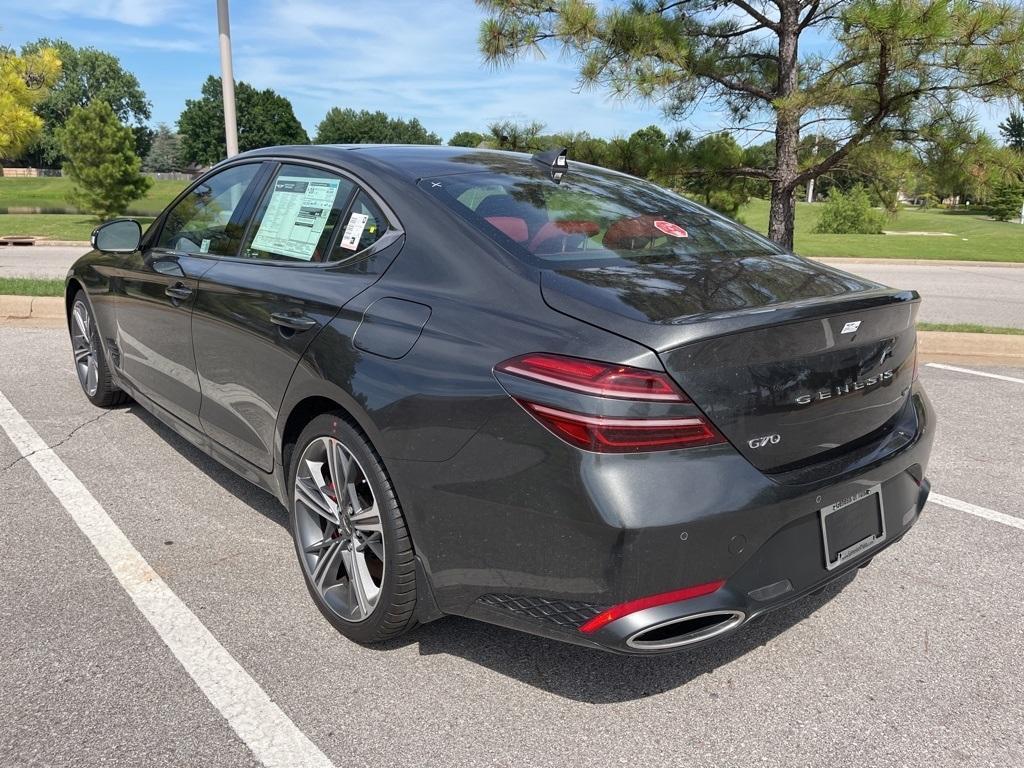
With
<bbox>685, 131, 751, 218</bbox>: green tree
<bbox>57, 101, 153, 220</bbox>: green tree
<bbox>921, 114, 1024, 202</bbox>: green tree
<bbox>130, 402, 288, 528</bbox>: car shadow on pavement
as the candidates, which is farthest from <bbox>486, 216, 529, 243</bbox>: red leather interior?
<bbox>57, 101, 153, 220</bbox>: green tree

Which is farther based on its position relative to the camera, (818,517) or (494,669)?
(494,669)

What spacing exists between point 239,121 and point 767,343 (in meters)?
113

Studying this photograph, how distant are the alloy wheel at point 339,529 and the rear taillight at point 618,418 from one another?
788 millimetres

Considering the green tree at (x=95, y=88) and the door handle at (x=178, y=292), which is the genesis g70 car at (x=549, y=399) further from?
the green tree at (x=95, y=88)

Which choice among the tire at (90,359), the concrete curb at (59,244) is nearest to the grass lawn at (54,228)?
the concrete curb at (59,244)

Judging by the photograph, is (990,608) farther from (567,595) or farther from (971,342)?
(971,342)

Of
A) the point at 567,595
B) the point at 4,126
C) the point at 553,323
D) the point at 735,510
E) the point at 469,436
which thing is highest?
the point at 4,126

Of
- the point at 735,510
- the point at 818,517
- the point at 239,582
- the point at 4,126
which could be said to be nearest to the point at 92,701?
the point at 239,582

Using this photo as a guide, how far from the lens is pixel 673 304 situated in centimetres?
224

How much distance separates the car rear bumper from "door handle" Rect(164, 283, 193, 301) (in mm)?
1745

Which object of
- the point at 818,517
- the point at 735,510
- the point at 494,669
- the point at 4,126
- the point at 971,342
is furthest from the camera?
the point at 4,126

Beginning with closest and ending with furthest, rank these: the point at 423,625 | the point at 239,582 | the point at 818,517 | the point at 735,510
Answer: the point at 735,510, the point at 818,517, the point at 423,625, the point at 239,582

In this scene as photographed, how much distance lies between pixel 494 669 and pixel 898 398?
154cm

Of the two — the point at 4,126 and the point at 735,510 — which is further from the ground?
the point at 4,126
